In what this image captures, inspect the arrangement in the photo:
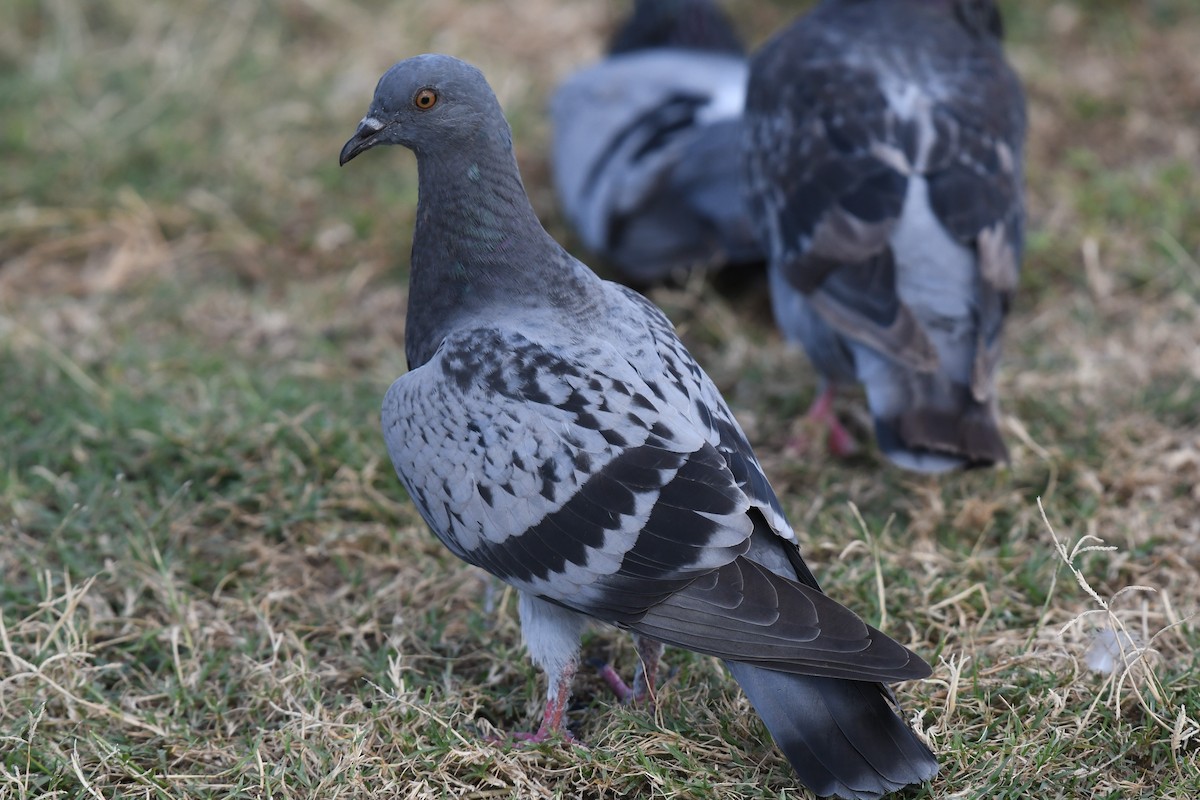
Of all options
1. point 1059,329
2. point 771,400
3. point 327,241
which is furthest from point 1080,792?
point 327,241

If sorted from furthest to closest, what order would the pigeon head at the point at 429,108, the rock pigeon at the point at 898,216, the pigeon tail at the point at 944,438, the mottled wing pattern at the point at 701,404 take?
1. the rock pigeon at the point at 898,216
2. the pigeon tail at the point at 944,438
3. the pigeon head at the point at 429,108
4. the mottled wing pattern at the point at 701,404

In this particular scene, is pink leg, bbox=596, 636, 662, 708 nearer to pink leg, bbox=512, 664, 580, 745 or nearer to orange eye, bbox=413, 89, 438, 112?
pink leg, bbox=512, 664, 580, 745

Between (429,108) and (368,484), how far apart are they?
1.39 meters

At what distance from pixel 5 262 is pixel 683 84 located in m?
3.36

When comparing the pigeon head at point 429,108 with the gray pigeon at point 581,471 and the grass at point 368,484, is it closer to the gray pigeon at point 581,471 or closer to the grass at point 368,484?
the gray pigeon at point 581,471

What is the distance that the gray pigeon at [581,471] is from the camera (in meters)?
2.99

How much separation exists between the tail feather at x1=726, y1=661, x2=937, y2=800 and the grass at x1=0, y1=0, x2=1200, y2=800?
0.59 feet

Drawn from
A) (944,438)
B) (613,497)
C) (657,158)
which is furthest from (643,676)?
(657,158)

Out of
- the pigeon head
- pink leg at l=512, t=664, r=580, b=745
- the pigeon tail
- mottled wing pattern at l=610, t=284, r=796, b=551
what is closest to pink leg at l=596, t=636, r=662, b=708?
pink leg at l=512, t=664, r=580, b=745

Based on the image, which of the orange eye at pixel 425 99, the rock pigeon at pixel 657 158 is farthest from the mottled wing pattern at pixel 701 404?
the rock pigeon at pixel 657 158

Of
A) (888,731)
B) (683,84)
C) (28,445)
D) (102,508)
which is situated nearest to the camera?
(888,731)

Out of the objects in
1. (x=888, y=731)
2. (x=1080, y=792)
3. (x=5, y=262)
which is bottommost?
(x=1080, y=792)

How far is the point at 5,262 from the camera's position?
601 cm

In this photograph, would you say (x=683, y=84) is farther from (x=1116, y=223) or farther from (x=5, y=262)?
(x=5, y=262)
